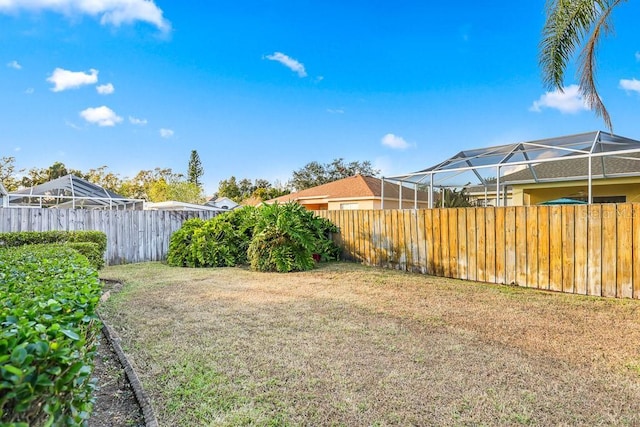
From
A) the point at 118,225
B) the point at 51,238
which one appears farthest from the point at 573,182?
the point at 51,238

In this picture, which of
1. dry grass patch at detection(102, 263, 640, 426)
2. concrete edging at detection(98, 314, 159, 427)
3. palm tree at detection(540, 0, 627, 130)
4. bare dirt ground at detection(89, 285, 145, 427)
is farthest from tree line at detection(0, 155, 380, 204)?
bare dirt ground at detection(89, 285, 145, 427)

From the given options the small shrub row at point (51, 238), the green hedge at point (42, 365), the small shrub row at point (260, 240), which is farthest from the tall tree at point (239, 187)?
the green hedge at point (42, 365)

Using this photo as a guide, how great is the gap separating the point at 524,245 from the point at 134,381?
5991 mm

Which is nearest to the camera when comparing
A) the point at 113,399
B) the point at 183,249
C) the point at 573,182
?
the point at 113,399

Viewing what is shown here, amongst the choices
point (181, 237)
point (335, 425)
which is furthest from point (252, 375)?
point (181, 237)

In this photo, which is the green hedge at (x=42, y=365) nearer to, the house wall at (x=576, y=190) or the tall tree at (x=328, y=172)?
the house wall at (x=576, y=190)

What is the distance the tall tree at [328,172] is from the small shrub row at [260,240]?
1033 inches

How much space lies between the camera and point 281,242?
8359 millimetres

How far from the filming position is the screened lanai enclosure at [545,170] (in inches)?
310

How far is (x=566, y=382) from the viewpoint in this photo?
265cm

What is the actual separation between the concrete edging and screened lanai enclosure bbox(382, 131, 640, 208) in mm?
6436

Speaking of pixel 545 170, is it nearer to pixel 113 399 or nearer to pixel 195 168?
pixel 113 399

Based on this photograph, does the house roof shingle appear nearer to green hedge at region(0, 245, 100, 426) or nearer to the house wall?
the house wall

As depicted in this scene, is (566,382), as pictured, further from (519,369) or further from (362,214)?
(362,214)
